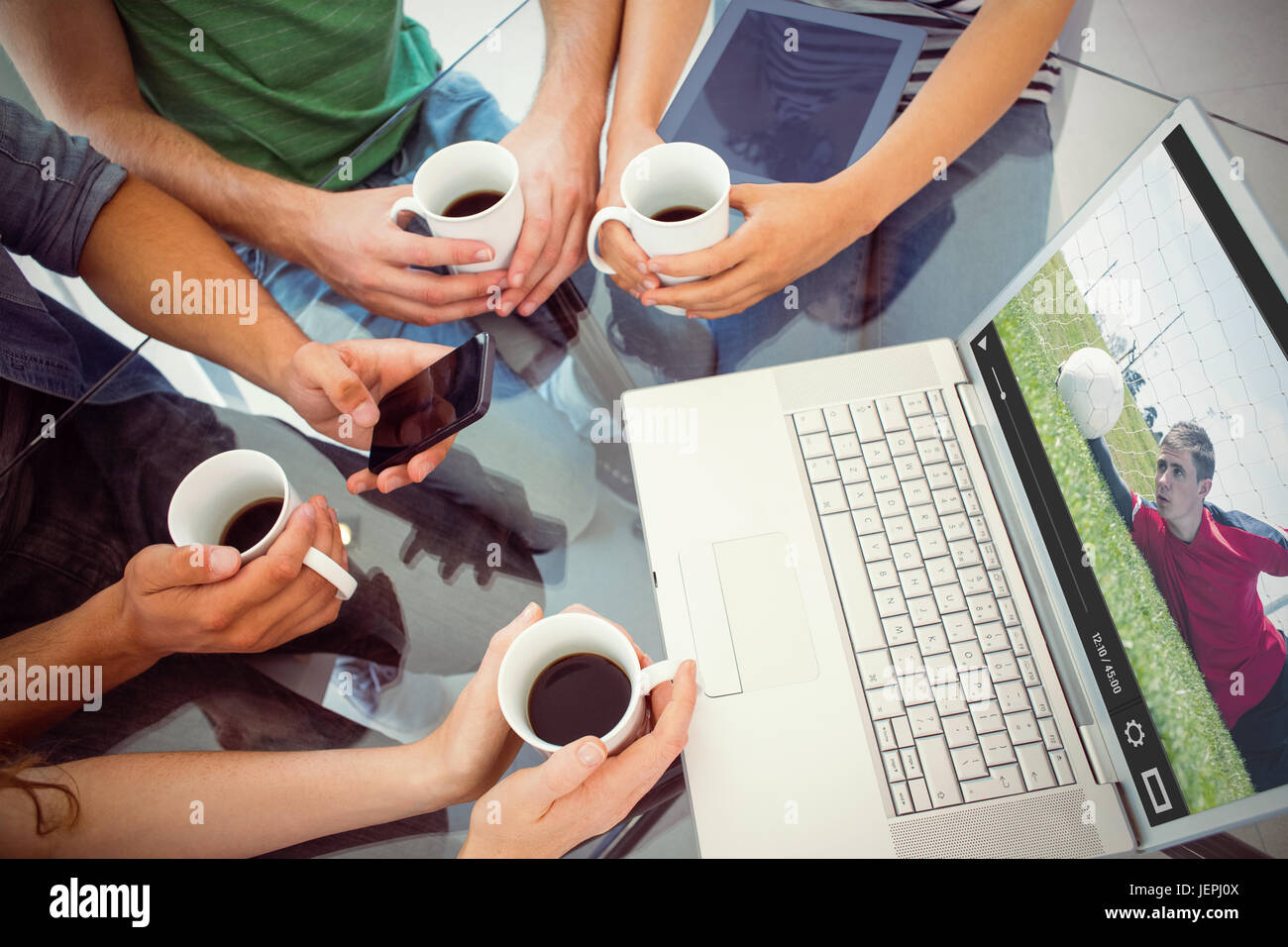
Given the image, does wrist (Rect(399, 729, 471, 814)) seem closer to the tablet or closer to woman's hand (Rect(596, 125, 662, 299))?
woman's hand (Rect(596, 125, 662, 299))

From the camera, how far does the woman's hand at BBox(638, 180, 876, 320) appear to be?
0.79 metres

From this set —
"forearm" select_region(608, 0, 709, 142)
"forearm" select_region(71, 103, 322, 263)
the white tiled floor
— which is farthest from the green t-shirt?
the white tiled floor

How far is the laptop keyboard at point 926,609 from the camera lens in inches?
26.3

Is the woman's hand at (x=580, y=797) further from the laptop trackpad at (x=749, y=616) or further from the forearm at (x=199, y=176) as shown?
the forearm at (x=199, y=176)

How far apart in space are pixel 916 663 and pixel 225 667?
0.82 m

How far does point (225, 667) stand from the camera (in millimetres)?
834

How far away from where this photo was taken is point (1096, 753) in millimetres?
663

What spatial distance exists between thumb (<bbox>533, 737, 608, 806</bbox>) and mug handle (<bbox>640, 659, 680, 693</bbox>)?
0.06 metres

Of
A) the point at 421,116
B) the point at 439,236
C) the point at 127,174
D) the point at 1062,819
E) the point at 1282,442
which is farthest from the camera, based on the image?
the point at 421,116

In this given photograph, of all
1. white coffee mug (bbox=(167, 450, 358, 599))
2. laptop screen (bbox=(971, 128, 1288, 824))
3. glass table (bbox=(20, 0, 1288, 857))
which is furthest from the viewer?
glass table (bbox=(20, 0, 1288, 857))

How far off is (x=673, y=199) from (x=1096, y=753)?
759 millimetres

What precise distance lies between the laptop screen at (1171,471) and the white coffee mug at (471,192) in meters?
0.58
